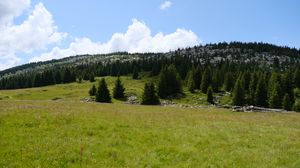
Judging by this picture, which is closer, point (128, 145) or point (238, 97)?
point (128, 145)

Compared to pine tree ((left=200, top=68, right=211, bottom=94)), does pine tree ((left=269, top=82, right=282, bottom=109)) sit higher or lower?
lower

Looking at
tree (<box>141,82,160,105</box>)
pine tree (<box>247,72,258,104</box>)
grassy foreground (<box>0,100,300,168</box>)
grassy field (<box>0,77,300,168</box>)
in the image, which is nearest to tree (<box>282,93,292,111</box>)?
pine tree (<box>247,72,258,104</box>)

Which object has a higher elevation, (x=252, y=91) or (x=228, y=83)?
(x=228, y=83)

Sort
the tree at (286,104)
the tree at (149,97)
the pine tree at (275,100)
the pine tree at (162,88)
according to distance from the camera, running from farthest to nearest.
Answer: the pine tree at (162,88) < the pine tree at (275,100) < the tree at (286,104) < the tree at (149,97)

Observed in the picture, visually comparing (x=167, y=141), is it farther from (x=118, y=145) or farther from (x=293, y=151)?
(x=293, y=151)

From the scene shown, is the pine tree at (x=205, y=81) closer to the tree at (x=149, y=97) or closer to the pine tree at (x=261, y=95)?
the pine tree at (x=261, y=95)

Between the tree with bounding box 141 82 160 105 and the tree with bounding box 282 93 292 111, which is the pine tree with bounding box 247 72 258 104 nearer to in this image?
the tree with bounding box 282 93 292 111

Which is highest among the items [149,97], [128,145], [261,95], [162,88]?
[162,88]

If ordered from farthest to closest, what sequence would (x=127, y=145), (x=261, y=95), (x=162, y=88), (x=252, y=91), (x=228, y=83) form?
1. (x=228, y=83)
2. (x=162, y=88)
3. (x=252, y=91)
4. (x=261, y=95)
5. (x=127, y=145)

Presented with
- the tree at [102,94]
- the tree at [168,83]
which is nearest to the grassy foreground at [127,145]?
the tree at [102,94]

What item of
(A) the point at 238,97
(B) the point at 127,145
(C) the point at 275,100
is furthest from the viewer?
(A) the point at 238,97

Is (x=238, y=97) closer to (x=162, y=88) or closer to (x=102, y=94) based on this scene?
(x=162, y=88)

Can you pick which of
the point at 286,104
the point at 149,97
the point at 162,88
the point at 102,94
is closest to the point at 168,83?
the point at 162,88

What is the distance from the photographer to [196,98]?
113m
